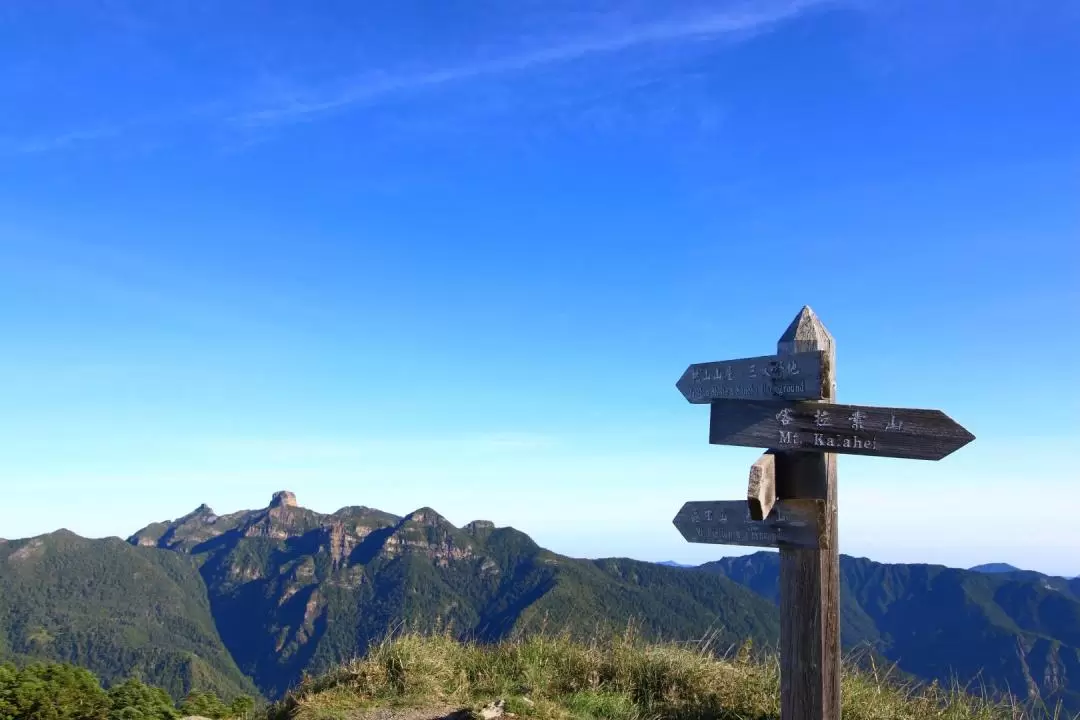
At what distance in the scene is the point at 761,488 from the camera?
5281 millimetres

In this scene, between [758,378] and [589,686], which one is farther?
[589,686]

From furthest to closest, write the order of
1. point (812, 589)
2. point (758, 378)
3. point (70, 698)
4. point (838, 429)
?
1. point (70, 698)
2. point (758, 378)
3. point (812, 589)
4. point (838, 429)

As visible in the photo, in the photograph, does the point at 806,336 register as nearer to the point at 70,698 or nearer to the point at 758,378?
the point at 758,378

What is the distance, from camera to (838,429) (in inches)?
205

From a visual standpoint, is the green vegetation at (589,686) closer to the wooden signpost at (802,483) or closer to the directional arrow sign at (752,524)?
the wooden signpost at (802,483)

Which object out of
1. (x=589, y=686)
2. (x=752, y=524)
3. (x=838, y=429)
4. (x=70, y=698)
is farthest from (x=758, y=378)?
(x=70, y=698)

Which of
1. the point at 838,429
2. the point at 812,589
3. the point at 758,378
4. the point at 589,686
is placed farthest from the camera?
the point at 589,686

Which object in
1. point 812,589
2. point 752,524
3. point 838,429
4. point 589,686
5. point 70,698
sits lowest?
point 70,698

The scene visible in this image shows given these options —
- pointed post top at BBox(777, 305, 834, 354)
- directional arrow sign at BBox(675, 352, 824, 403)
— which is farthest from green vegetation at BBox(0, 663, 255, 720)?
pointed post top at BBox(777, 305, 834, 354)

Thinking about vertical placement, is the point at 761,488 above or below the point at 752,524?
above

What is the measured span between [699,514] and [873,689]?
11.1 ft

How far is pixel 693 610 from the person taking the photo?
188m

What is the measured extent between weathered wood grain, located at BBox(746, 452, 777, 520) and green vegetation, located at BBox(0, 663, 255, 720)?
2725 cm

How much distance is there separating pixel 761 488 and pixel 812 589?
0.90 m
